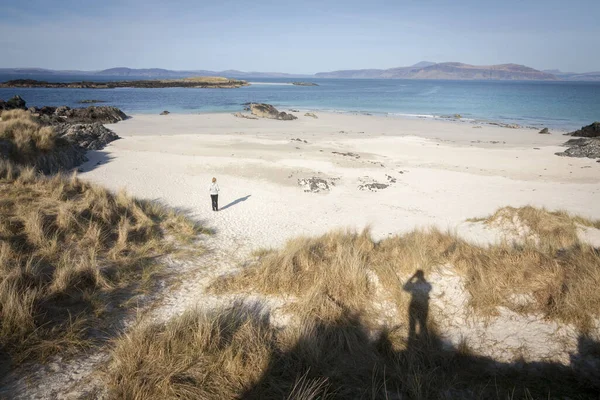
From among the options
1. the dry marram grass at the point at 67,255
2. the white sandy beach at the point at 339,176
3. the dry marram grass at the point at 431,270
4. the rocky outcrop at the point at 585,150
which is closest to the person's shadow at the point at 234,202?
the white sandy beach at the point at 339,176

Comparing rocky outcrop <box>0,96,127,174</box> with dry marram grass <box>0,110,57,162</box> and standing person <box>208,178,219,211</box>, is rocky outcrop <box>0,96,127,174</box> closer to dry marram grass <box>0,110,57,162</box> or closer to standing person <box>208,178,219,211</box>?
dry marram grass <box>0,110,57,162</box>

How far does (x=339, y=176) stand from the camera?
634 inches

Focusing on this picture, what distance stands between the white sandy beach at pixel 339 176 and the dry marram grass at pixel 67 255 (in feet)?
7.07

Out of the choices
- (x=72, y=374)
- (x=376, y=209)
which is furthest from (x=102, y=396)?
(x=376, y=209)

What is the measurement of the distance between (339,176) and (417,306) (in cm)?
1117

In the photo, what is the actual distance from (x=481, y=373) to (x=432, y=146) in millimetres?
21758

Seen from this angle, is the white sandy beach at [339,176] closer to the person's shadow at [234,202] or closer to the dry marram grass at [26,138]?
the person's shadow at [234,202]

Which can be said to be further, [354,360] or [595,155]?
[595,155]

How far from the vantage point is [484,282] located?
5.55m

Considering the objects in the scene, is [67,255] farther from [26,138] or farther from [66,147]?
[66,147]

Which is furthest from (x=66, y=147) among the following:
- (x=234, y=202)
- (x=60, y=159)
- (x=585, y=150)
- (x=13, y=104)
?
(x=13, y=104)

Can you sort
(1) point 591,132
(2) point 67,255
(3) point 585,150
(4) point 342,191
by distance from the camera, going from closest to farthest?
(2) point 67,255 < (4) point 342,191 < (3) point 585,150 < (1) point 591,132

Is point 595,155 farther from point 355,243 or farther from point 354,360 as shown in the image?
point 354,360

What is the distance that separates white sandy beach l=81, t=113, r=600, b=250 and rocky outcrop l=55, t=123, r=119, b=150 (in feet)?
2.29
